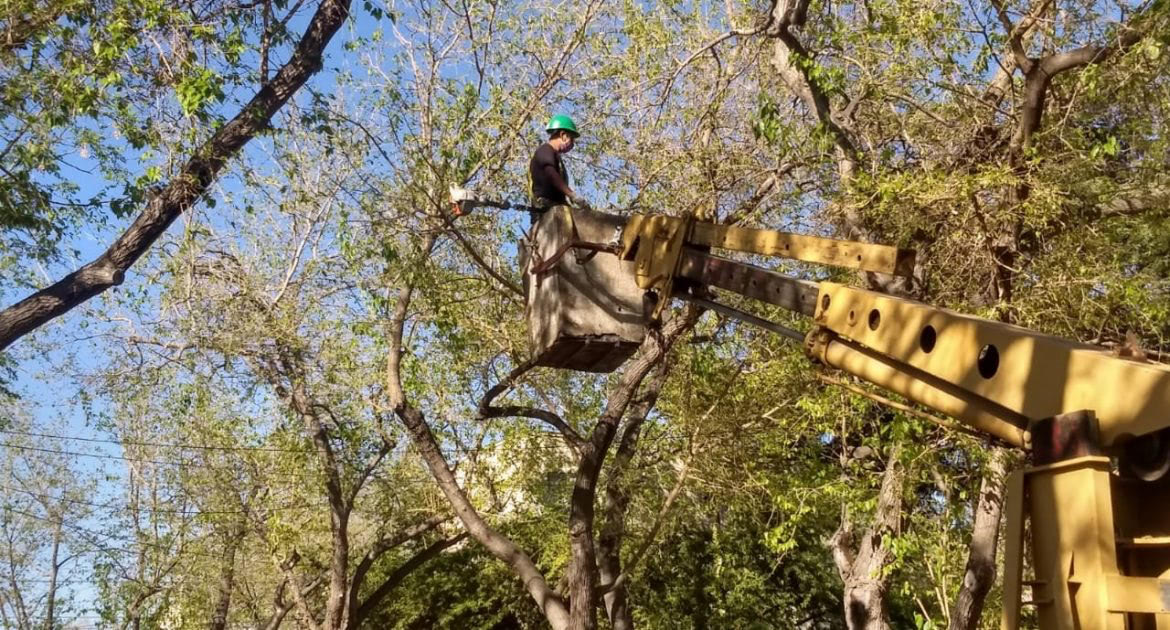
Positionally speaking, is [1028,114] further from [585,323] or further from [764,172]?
[585,323]

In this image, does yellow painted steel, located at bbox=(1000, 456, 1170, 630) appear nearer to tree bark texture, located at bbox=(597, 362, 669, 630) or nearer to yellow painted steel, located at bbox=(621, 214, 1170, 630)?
yellow painted steel, located at bbox=(621, 214, 1170, 630)

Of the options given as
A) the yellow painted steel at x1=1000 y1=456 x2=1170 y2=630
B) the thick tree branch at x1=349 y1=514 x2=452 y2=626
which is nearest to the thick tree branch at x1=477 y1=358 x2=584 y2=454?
the thick tree branch at x1=349 y1=514 x2=452 y2=626

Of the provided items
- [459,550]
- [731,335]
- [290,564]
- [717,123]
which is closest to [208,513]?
[290,564]

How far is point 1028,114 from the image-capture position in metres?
8.09

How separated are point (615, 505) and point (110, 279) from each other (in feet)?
18.6

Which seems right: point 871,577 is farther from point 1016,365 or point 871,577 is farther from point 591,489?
point 1016,365

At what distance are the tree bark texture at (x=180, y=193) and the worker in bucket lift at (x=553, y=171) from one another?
389 cm

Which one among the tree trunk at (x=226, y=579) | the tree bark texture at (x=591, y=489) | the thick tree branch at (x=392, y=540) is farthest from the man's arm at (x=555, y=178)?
the tree trunk at (x=226, y=579)

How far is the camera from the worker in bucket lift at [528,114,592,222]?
21.0ft

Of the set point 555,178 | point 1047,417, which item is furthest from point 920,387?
point 555,178

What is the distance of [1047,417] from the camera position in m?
3.06

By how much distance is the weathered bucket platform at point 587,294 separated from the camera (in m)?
6.13

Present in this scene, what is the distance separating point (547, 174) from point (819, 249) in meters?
2.33

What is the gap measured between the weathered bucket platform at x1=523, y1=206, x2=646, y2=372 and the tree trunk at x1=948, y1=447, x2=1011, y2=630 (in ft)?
12.3
